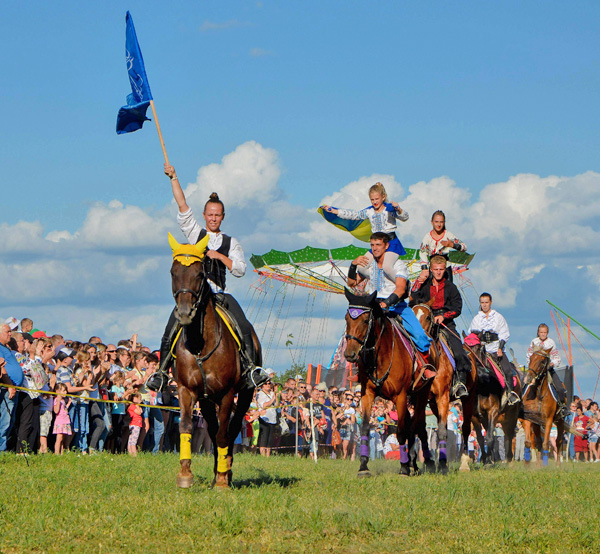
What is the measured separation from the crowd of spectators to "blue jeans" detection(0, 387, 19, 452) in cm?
2

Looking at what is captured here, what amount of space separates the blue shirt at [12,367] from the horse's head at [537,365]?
10.7m

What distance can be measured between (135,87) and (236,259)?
127 inches

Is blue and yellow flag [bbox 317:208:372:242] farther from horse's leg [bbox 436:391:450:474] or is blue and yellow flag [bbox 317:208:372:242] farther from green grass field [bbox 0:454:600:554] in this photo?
green grass field [bbox 0:454:600:554]

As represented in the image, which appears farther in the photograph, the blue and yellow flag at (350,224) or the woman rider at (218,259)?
the blue and yellow flag at (350,224)

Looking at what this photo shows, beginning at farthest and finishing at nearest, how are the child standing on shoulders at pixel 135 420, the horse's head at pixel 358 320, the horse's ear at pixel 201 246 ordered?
the child standing on shoulders at pixel 135 420 < the horse's head at pixel 358 320 < the horse's ear at pixel 201 246

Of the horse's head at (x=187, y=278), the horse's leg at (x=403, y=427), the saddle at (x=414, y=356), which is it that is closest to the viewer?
the horse's head at (x=187, y=278)

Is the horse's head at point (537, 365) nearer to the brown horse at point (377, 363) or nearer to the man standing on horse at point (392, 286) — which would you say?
the man standing on horse at point (392, 286)

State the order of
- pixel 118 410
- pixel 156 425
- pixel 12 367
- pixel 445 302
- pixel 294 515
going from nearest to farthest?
pixel 294 515
pixel 12 367
pixel 445 302
pixel 118 410
pixel 156 425

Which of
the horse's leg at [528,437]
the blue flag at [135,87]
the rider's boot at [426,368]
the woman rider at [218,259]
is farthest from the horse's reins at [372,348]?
the horse's leg at [528,437]

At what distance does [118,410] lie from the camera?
1794cm

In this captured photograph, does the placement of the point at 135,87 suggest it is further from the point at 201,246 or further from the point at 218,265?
the point at 201,246

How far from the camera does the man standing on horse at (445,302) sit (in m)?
15.4

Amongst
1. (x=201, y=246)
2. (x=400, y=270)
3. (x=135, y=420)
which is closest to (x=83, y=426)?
(x=135, y=420)

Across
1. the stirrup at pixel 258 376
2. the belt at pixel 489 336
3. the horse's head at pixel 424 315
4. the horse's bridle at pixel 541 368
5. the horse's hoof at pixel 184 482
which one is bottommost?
the horse's hoof at pixel 184 482
